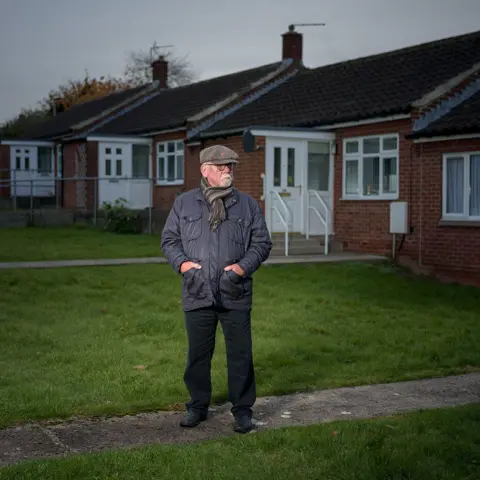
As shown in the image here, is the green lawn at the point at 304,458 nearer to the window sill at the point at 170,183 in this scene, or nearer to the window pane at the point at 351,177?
the window pane at the point at 351,177

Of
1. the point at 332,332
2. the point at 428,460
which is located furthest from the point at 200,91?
the point at 428,460

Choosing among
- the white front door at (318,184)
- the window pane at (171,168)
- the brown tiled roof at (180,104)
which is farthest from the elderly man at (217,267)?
the window pane at (171,168)

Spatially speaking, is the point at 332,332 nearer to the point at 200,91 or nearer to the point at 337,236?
the point at 337,236

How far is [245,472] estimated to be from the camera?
17.7ft

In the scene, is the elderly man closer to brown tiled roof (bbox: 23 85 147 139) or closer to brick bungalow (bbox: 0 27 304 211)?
brick bungalow (bbox: 0 27 304 211)

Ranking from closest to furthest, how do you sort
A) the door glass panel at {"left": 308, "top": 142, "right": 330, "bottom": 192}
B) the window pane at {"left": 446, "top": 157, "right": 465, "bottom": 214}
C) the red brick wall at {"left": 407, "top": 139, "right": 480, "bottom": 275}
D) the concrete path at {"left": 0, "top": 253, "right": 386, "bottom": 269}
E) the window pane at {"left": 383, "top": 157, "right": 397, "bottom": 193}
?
the concrete path at {"left": 0, "top": 253, "right": 386, "bottom": 269} < the red brick wall at {"left": 407, "top": 139, "right": 480, "bottom": 275} < the window pane at {"left": 446, "top": 157, "right": 465, "bottom": 214} < the window pane at {"left": 383, "top": 157, "right": 397, "bottom": 193} < the door glass panel at {"left": 308, "top": 142, "right": 330, "bottom": 192}

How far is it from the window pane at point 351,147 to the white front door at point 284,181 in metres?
1.07

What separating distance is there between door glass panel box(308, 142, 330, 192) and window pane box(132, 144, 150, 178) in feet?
35.6

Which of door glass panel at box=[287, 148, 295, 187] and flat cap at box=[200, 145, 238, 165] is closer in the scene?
flat cap at box=[200, 145, 238, 165]

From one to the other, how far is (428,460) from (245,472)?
1.19 m

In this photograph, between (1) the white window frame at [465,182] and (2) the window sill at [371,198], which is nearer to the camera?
(1) the white window frame at [465,182]

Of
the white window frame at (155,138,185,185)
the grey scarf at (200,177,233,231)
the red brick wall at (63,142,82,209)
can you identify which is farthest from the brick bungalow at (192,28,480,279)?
the grey scarf at (200,177,233,231)

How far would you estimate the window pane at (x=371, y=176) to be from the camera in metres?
20.5

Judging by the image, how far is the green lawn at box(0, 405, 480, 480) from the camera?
5.34 m
